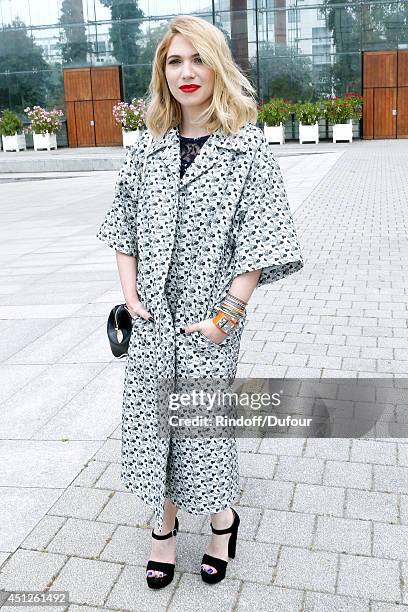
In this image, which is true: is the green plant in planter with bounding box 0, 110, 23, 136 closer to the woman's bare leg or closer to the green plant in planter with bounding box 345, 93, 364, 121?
the green plant in planter with bounding box 345, 93, 364, 121

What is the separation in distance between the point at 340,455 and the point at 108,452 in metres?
A: 1.14

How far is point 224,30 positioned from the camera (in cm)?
2816

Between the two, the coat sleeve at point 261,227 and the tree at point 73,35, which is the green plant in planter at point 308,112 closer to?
the tree at point 73,35

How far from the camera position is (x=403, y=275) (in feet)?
25.1

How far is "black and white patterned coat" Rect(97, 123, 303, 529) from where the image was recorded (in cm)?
261

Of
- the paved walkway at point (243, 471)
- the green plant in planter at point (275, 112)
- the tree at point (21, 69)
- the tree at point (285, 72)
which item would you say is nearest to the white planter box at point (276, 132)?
the green plant in planter at point (275, 112)

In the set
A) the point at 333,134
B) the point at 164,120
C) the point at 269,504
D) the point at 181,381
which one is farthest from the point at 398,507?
the point at 333,134

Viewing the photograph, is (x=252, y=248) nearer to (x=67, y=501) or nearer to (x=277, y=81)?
(x=67, y=501)

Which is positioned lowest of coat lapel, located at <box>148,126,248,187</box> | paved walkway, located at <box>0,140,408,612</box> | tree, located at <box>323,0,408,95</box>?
paved walkway, located at <box>0,140,408,612</box>

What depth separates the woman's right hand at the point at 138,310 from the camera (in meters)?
2.70

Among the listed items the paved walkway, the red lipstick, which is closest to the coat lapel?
the red lipstick

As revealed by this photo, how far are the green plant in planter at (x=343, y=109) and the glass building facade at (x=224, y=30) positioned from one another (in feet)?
4.86

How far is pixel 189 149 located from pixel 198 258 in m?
0.38

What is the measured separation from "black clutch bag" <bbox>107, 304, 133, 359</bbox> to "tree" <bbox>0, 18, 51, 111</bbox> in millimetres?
30737
